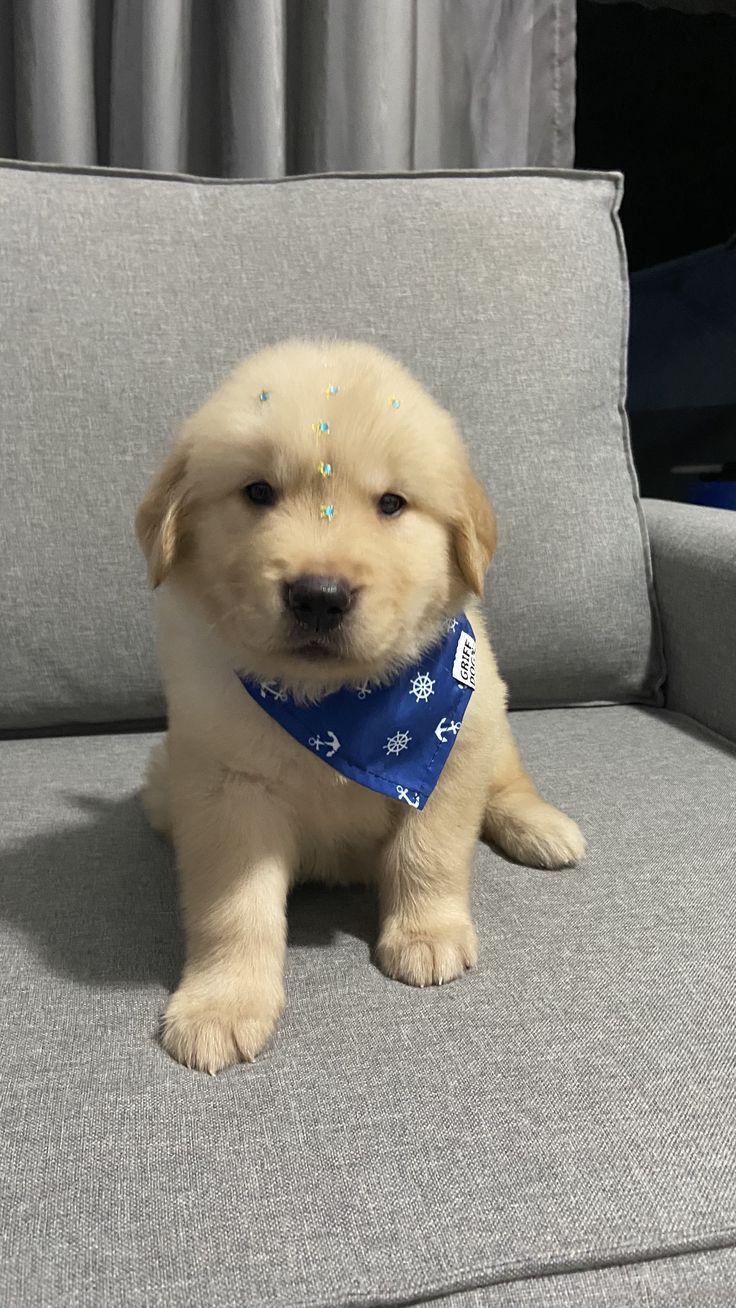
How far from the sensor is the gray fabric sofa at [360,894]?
Result: 34.9 inches

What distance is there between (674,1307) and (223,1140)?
45 centimetres

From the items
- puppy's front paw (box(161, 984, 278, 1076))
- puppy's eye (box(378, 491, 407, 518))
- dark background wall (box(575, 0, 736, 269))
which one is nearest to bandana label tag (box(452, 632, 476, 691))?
puppy's eye (box(378, 491, 407, 518))

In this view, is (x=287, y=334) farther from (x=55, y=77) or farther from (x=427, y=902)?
(x=427, y=902)

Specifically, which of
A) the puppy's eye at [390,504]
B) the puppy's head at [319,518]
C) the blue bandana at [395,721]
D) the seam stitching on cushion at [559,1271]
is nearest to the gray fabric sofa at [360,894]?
the seam stitching on cushion at [559,1271]

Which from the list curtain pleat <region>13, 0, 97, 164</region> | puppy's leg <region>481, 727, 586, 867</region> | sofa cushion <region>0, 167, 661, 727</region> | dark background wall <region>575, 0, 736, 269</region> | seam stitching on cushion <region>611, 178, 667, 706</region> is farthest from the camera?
dark background wall <region>575, 0, 736, 269</region>

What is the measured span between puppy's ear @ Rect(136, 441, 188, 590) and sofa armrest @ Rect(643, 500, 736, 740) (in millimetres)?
1189

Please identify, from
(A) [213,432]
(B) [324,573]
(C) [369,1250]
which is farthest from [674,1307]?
(A) [213,432]

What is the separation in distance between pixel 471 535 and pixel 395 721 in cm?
28

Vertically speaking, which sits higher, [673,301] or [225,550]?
[673,301]

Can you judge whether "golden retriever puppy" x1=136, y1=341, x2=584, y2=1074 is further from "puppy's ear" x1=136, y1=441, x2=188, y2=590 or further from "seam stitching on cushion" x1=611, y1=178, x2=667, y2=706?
"seam stitching on cushion" x1=611, y1=178, x2=667, y2=706

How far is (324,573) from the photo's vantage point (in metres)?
1.13

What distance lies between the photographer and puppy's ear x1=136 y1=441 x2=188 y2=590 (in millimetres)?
1293

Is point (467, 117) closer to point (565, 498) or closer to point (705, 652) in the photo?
point (565, 498)

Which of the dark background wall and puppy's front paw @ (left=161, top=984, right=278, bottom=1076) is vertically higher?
the dark background wall
